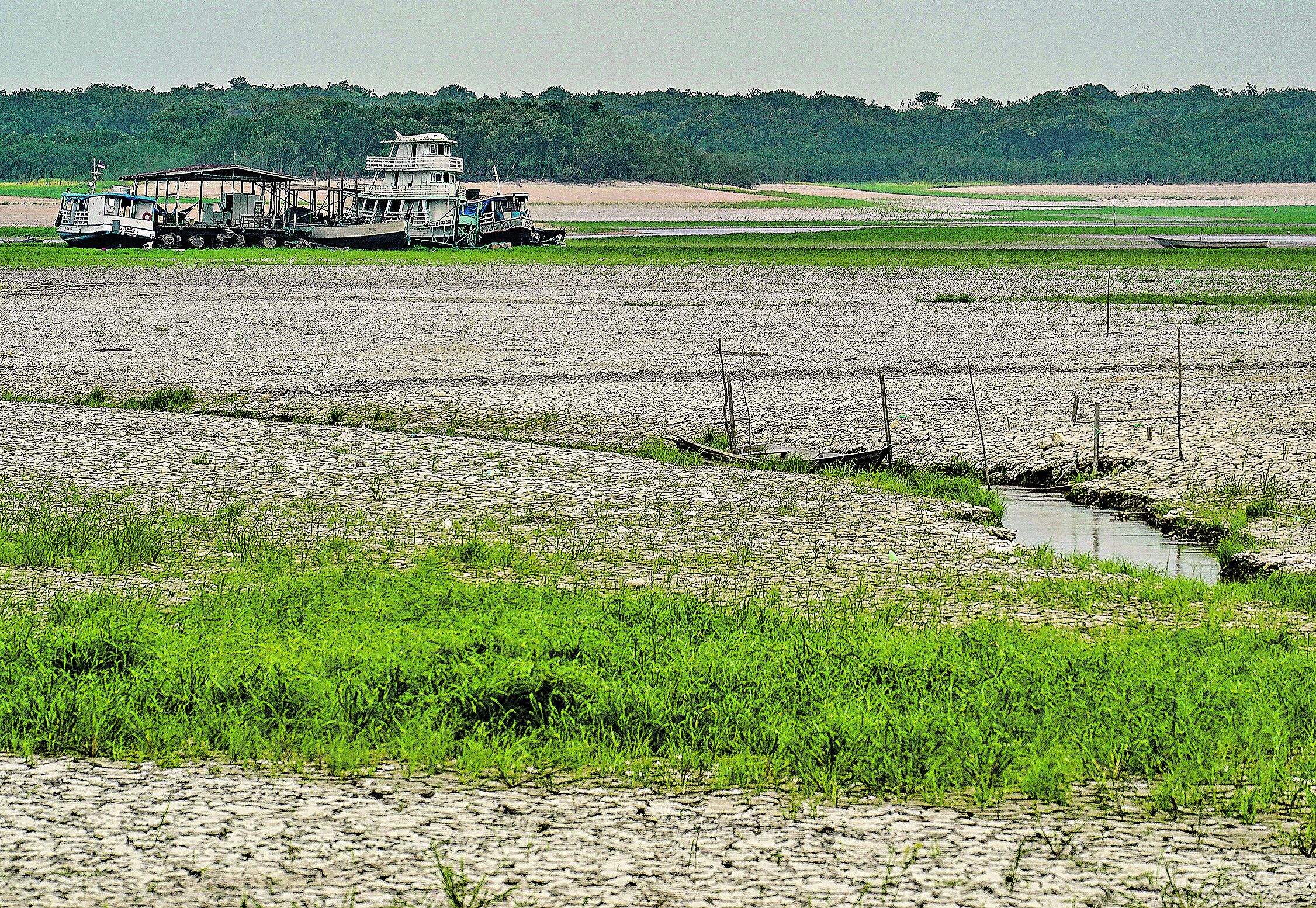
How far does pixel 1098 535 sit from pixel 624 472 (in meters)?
5.26

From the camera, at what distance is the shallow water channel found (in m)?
13.4

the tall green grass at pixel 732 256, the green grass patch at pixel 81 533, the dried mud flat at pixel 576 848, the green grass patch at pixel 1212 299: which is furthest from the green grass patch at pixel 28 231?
the dried mud flat at pixel 576 848

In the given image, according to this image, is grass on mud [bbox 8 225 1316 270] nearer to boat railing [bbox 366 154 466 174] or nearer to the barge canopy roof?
the barge canopy roof

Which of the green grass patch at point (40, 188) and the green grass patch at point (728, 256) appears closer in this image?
the green grass patch at point (728, 256)

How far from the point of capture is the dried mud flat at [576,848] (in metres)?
6.15

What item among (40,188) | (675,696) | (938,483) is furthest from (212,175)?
(40,188)

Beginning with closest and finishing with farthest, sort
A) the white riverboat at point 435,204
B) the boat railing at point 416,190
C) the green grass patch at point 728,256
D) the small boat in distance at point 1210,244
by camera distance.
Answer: the green grass patch at point 728,256
the small boat in distance at point 1210,244
the white riverboat at point 435,204
the boat railing at point 416,190

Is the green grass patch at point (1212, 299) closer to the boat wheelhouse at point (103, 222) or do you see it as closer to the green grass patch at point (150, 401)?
the green grass patch at point (150, 401)

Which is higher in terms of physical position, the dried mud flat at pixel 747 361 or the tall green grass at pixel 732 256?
the tall green grass at pixel 732 256

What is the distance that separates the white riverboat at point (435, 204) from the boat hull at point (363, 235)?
1253mm

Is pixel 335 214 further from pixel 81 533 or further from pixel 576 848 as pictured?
pixel 576 848

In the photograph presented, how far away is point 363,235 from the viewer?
7106 centimetres

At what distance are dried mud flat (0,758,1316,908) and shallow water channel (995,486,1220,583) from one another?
262 inches

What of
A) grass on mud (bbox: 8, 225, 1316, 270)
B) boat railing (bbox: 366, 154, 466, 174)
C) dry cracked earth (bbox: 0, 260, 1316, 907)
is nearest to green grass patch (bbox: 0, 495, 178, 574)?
dry cracked earth (bbox: 0, 260, 1316, 907)
